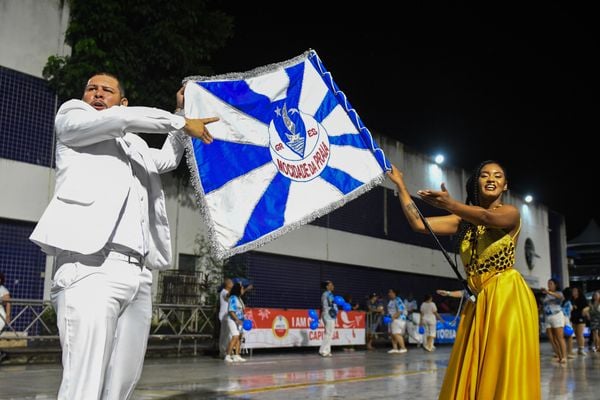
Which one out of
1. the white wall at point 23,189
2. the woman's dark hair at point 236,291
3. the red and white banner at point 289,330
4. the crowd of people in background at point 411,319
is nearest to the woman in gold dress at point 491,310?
the crowd of people in background at point 411,319

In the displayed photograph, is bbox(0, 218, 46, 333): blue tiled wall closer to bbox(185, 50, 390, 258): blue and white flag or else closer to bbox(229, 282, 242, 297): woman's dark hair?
bbox(229, 282, 242, 297): woman's dark hair

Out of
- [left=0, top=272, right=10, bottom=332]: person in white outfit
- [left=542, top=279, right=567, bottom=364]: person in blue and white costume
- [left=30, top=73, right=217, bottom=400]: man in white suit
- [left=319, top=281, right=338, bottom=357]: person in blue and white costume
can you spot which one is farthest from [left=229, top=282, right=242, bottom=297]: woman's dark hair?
[left=30, top=73, right=217, bottom=400]: man in white suit

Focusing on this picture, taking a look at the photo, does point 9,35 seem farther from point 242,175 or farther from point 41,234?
point 41,234

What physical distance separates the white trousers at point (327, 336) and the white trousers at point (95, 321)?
13.5 m

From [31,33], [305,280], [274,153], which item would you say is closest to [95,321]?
[274,153]

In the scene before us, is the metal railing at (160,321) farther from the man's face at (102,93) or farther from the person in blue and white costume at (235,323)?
the man's face at (102,93)

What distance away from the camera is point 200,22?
17.5 metres

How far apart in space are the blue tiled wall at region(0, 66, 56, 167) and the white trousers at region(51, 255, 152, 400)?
517 inches

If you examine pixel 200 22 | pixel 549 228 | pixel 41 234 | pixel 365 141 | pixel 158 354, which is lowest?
pixel 158 354

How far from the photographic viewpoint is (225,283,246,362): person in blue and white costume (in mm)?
13969

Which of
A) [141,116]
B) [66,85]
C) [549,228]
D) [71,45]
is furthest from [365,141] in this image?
[549,228]

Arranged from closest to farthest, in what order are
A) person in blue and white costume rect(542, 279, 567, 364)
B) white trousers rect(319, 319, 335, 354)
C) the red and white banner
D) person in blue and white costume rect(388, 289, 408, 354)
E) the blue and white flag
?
the blue and white flag
person in blue and white costume rect(542, 279, 567, 364)
the red and white banner
white trousers rect(319, 319, 335, 354)
person in blue and white costume rect(388, 289, 408, 354)

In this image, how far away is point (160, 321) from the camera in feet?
51.5

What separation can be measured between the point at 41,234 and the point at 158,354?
491 inches
